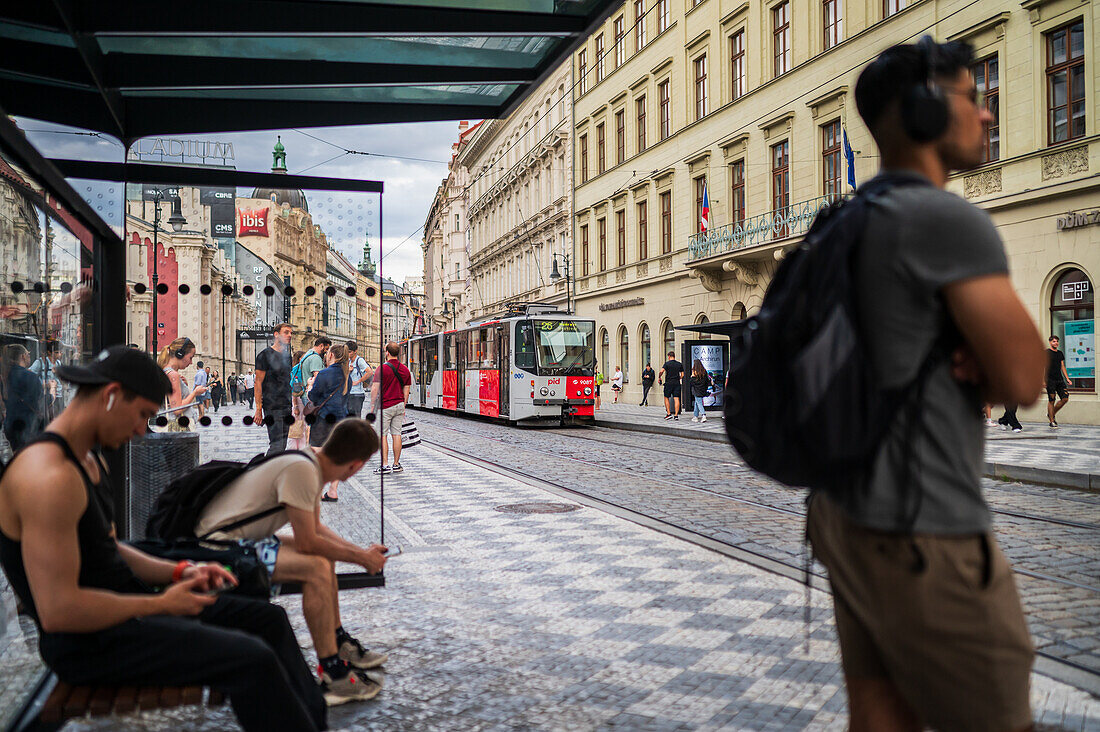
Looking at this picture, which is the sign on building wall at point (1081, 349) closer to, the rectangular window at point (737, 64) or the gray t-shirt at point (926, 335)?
the rectangular window at point (737, 64)

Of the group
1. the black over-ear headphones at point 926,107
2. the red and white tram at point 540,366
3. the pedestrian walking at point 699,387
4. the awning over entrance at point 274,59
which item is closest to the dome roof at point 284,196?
the awning over entrance at point 274,59

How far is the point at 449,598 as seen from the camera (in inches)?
226

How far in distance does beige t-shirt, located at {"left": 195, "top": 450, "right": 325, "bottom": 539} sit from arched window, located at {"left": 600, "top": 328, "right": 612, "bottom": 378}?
3707 cm

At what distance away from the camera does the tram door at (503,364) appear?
2452cm

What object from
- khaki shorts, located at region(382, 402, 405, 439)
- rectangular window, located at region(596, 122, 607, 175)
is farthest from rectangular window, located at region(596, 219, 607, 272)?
khaki shorts, located at region(382, 402, 405, 439)

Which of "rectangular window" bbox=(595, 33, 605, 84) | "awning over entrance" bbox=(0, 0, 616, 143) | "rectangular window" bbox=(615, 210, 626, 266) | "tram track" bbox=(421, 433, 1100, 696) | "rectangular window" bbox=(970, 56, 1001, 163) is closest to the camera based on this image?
"tram track" bbox=(421, 433, 1100, 696)

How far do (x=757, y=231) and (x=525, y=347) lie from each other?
28.1ft

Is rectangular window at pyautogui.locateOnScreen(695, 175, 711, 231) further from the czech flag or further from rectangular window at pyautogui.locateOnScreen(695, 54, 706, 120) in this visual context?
rectangular window at pyautogui.locateOnScreen(695, 54, 706, 120)

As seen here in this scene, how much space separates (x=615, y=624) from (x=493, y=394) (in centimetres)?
2094

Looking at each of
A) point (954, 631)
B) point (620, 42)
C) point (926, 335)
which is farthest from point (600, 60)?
point (954, 631)

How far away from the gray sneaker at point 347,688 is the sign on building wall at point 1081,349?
19.0 meters

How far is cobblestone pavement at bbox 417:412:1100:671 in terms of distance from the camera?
17.6 feet

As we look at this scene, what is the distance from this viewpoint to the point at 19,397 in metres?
3.72

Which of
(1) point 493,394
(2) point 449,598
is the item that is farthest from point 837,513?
(1) point 493,394
